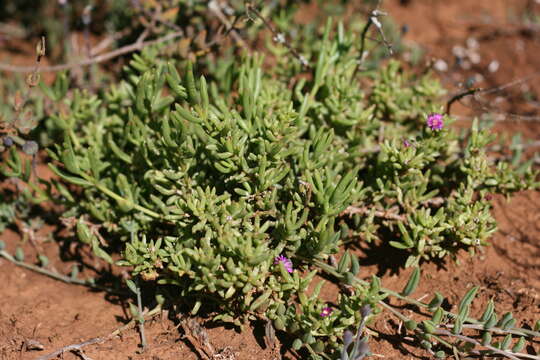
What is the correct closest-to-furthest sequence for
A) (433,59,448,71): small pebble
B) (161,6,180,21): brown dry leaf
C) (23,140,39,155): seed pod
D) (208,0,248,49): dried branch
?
(23,140,39,155): seed pod
(208,0,248,49): dried branch
(161,6,180,21): brown dry leaf
(433,59,448,71): small pebble

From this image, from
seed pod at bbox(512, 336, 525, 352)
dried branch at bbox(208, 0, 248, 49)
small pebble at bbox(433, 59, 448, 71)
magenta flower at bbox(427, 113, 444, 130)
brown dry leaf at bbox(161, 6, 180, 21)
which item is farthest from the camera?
small pebble at bbox(433, 59, 448, 71)

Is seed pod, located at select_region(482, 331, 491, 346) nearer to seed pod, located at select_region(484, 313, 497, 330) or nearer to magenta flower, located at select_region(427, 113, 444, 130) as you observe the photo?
seed pod, located at select_region(484, 313, 497, 330)

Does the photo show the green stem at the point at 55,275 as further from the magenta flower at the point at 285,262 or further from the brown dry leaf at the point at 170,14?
the brown dry leaf at the point at 170,14

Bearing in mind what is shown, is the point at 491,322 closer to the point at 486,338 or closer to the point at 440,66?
the point at 486,338

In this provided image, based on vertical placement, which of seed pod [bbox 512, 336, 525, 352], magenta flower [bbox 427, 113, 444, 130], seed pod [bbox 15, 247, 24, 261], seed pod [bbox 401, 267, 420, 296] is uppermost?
magenta flower [bbox 427, 113, 444, 130]

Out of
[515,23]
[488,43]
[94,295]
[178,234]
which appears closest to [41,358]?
[94,295]

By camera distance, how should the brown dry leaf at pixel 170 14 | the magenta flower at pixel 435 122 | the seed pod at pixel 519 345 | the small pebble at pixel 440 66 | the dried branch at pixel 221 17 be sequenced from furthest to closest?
the small pebble at pixel 440 66, the brown dry leaf at pixel 170 14, the dried branch at pixel 221 17, the magenta flower at pixel 435 122, the seed pod at pixel 519 345

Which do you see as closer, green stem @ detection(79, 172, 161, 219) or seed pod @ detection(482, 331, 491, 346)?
seed pod @ detection(482, 331, 491, 346)

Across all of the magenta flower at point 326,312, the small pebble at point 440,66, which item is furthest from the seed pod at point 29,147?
the small pebble at point 440,66

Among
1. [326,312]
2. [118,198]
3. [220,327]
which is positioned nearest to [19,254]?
[118,198]

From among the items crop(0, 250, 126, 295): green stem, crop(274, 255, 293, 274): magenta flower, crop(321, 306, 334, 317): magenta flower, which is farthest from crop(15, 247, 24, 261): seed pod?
crop(321, 306, 334, 317): magenta flower
